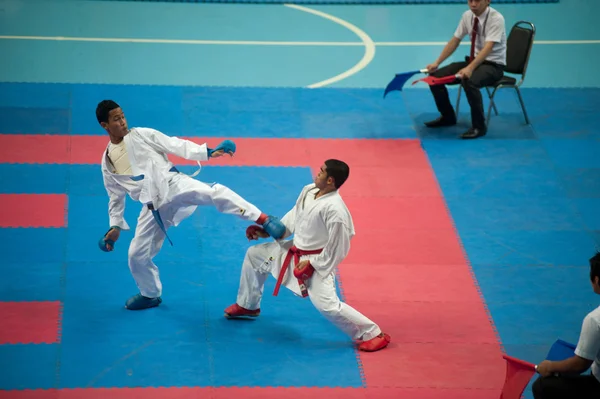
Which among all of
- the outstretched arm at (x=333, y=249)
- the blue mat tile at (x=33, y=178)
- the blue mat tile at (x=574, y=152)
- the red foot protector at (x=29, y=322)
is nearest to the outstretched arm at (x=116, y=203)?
the red foot protector at (x=29, y=322)

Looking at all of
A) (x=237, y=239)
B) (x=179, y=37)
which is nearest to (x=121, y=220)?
(x=237, y=239)

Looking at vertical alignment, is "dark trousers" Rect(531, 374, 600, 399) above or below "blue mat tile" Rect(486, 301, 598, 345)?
above

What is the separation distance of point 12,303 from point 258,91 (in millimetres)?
4927

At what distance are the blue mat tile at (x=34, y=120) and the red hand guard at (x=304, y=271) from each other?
182 inches

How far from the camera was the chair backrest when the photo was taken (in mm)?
10328

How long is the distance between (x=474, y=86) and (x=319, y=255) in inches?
170

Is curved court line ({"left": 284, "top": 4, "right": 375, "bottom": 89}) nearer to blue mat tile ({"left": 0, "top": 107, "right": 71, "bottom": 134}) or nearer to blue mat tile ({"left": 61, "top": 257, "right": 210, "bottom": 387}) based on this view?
blue mat tile ({"left": 0, "top": 107, "right": 71, "bottom": 134})

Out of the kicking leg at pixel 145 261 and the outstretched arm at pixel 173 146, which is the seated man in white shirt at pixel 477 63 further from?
the kicking leg at pixel 145 261

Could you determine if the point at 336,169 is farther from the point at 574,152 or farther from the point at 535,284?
the point at 574,152

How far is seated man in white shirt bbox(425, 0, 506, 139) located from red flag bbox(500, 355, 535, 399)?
4720mm

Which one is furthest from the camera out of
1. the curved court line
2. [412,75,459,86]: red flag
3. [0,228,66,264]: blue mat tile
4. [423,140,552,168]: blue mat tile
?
the curved court line

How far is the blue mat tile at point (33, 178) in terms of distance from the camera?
908 cm

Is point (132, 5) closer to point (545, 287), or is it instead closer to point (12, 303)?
point (12, 303)

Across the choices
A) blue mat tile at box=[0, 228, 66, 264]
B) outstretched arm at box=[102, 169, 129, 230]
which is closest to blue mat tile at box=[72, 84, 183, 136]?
blue mat tile at box=[0, 228, 66, 264]
